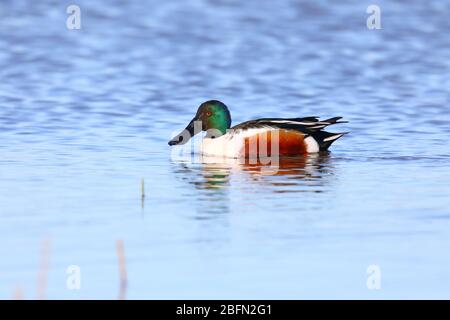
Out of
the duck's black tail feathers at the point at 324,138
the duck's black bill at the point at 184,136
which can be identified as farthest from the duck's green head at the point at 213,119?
the duck's black tail feathers at the point at 324,138

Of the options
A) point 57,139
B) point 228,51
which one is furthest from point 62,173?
point 228,51

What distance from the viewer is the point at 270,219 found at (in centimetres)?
806

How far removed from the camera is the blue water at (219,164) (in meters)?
6.77

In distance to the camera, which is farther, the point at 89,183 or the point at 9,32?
the point at 9,32

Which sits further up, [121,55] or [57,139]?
[121,55]

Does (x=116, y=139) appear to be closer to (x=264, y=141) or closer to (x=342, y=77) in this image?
(x=264, y=141)

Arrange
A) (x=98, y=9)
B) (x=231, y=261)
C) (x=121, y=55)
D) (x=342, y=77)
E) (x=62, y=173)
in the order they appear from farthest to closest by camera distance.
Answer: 1. (x=98, y=9)
2. (x=121, y=55)
3. (x=342, y=77)
4. (x=62, y=173)
5. (x=231, y=261)

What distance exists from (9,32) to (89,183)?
32.2ft

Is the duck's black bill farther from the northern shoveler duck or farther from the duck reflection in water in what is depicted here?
the duck reflection in water

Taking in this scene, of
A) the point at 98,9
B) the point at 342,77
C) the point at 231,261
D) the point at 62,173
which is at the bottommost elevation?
the point at 231,261

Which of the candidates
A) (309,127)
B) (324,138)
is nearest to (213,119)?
(309,127)

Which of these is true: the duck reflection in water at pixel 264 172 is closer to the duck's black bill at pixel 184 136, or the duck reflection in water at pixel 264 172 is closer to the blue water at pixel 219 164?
the blue water at pixel 219 164

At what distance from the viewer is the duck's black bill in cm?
1178

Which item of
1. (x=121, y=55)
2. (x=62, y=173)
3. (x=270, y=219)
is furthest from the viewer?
(x=121, y=55)
